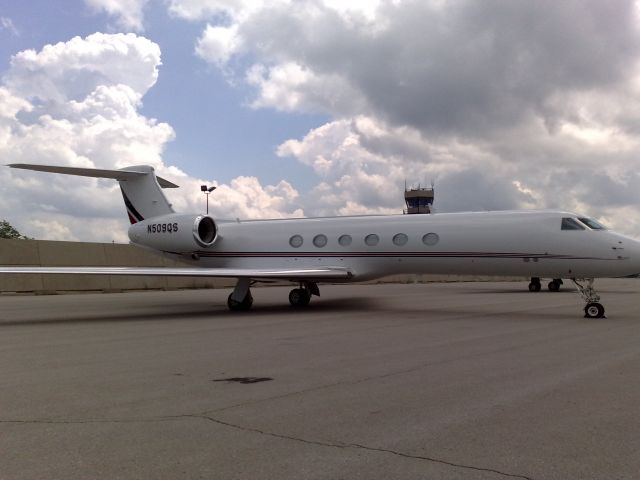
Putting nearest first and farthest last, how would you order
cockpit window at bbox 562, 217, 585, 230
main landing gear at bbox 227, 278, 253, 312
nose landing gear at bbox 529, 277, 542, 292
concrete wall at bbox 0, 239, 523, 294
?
cockpit window at bbox 562, 217, 585, 230, main landing gear at bbox 227, 278, 253, 312, concrete wall at bbox 0, 239, 523, 294, nose landing gear at bbox 529, 277, 542, 292

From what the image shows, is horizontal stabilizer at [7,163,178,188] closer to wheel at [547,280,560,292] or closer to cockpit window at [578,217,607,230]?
cockpit window at [578,217,607,230]

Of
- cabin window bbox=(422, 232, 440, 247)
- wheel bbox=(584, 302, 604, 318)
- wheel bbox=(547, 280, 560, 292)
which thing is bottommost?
wheel bbox=(547, 280, 560, 292)

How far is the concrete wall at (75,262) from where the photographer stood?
77.6 ft

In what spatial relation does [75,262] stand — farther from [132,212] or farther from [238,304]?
[238,304]

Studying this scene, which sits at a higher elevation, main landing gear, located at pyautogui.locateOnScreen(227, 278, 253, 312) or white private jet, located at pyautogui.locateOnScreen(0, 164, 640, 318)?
white private jet, located at pyautogui.locateOnScreen(0, 164, 640, 318)

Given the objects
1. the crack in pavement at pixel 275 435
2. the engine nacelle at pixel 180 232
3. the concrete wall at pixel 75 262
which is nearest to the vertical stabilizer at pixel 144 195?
the engine nacelle at pixel 180 232

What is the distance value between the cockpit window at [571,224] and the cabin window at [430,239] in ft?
10.1

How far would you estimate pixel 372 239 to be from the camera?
629 inches

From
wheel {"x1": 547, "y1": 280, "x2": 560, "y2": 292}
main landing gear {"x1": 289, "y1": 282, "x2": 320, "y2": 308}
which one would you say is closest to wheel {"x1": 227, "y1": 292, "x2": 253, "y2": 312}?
main landing gear {"x1": 289, "y1": 282, "x2": 320, "y2": 308}

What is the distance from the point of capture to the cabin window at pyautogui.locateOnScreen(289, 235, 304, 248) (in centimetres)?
1731

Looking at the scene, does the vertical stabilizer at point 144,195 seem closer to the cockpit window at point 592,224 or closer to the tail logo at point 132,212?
the tail logo at point 132,212

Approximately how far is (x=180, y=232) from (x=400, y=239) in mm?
6969

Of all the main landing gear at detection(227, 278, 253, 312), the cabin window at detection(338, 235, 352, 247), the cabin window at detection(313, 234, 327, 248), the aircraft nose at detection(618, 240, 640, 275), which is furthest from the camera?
the cabin window at detection(313, 234, 327, 248)

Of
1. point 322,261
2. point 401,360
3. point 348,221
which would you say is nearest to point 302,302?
point 322,261
